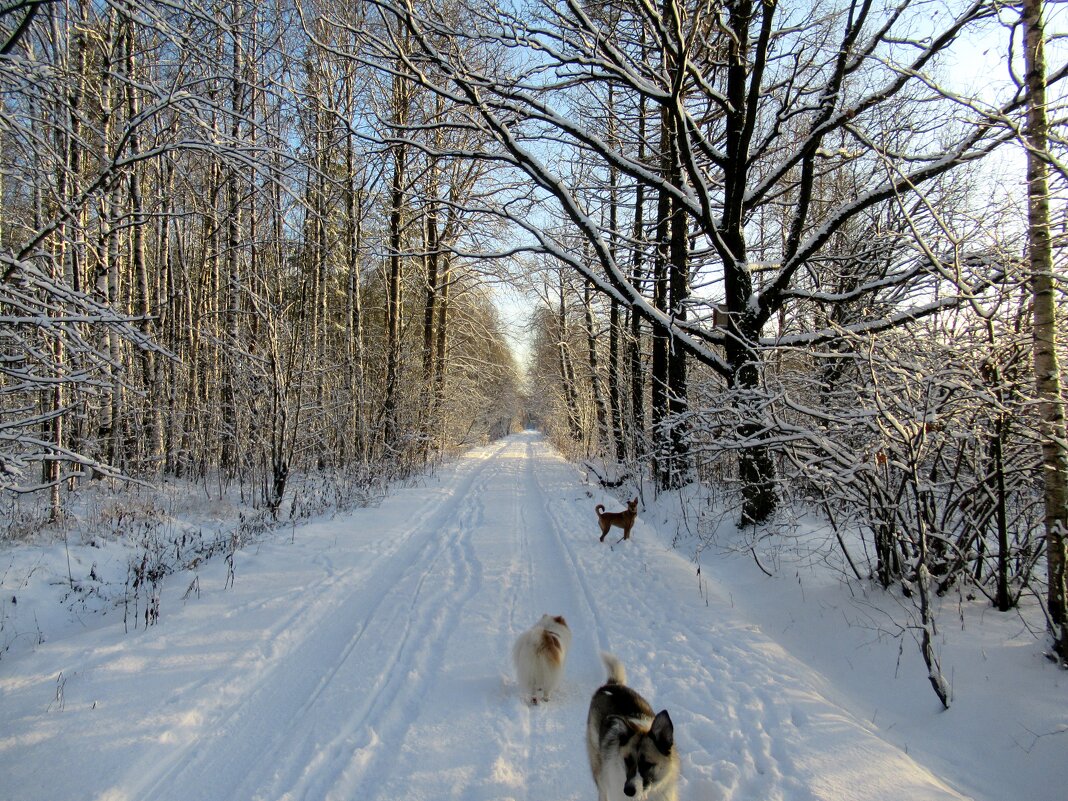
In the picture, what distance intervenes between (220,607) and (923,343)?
7090 millimetres

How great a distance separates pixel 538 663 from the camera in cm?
385

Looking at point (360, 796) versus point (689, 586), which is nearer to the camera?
point (360, 796)

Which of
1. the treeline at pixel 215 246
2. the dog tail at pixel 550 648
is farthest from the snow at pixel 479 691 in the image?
the treeline at pixel 215 246

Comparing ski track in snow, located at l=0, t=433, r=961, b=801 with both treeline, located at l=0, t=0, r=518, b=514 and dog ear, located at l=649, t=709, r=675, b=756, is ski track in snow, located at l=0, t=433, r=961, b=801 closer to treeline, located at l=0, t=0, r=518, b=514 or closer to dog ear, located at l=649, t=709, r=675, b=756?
dog ear, located at l=649, t=709, r=675, b=756

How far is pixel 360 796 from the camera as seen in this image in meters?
2.88

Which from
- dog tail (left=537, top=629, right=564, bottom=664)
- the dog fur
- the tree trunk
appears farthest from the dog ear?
the tree trunk

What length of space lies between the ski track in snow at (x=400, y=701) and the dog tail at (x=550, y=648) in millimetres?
384

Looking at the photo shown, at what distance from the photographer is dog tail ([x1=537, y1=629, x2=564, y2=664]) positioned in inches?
151

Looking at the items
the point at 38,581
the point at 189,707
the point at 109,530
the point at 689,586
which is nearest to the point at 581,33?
the point at 689,586

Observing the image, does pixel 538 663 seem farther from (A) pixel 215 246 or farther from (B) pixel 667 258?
(A) pixel 215 246

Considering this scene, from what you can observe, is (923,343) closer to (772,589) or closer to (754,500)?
(772,589)

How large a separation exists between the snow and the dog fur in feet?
1.71

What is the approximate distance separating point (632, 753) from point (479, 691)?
6.50 ft

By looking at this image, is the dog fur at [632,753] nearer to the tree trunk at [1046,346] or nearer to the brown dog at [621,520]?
the tree trunk at [1046,346]
